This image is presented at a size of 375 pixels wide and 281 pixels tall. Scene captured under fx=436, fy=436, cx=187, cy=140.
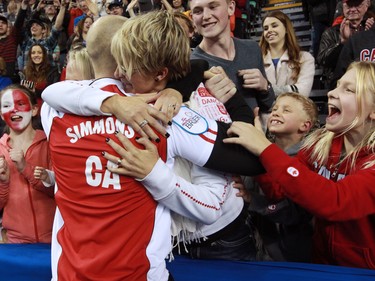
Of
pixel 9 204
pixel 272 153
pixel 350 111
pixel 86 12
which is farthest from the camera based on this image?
pixel 86 12

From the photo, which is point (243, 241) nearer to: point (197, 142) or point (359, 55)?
point (197, 142)

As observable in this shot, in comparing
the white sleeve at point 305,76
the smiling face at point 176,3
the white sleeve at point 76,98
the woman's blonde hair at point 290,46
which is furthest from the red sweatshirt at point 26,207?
the smiling face at point 176,3

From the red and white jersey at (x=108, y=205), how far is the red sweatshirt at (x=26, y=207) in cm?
107

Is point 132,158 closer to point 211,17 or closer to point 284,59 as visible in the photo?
point 211,17

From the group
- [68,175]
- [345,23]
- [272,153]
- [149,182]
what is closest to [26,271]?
[68,175]

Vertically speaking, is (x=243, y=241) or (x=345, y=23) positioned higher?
(x=345, y=23)

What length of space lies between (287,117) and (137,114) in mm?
1229

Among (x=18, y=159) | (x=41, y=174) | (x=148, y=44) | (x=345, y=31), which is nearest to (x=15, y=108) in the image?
(x=18, y=159)

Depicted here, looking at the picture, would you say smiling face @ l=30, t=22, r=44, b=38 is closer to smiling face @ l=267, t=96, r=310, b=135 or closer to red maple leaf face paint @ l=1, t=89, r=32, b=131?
red maple leaf face paint @ l=1, t=89, r=32, b=131

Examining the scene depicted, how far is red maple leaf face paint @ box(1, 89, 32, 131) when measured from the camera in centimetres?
258

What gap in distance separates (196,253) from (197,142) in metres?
0.62

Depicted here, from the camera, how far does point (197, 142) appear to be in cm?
137

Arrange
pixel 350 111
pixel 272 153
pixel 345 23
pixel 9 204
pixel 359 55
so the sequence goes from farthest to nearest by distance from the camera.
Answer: pixel 345 23
pixel 359 55
pixel 9 204
pixel 350 111
pixel 272 153

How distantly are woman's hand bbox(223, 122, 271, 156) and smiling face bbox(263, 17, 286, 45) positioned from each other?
266 centimetres
